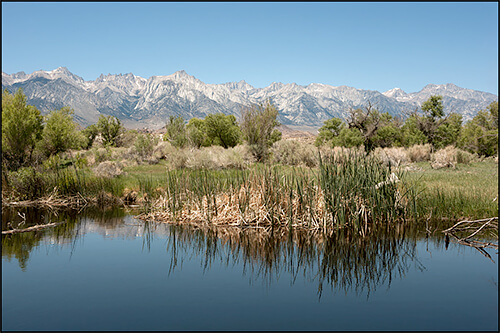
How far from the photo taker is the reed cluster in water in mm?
9477

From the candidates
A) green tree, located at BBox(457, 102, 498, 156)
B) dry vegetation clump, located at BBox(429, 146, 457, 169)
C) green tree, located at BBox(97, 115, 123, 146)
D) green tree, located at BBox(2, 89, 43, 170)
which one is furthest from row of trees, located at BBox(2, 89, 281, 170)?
green tree, located at BBox(457, 102, 498, 156)

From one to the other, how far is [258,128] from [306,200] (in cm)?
1453

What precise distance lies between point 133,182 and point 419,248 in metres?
10.5

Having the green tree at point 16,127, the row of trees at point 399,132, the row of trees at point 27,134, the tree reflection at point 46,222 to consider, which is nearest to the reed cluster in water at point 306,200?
the tree reflection at point 46,222

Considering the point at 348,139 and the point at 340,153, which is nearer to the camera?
the point at 340,153

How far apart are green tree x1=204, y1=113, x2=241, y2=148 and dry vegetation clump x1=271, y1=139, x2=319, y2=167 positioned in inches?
428

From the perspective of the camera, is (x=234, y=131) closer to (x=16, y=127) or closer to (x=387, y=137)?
(x=387, y=137)

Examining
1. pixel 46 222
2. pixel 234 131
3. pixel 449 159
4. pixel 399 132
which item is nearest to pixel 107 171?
pixel 46 222

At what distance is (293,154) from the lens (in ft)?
75.5

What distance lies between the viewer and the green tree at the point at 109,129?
4288 centimetres

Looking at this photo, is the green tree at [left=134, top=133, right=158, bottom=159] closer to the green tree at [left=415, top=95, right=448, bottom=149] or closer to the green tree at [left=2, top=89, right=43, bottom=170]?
the green tree at [left=2, top=89, right=43, bottom=170]

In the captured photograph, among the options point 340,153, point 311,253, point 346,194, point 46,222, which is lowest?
point 311,253

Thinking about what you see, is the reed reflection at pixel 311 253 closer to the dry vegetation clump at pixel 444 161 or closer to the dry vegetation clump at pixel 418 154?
the dry vegetation clump at pixel 444 161

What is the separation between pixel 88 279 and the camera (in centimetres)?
680
